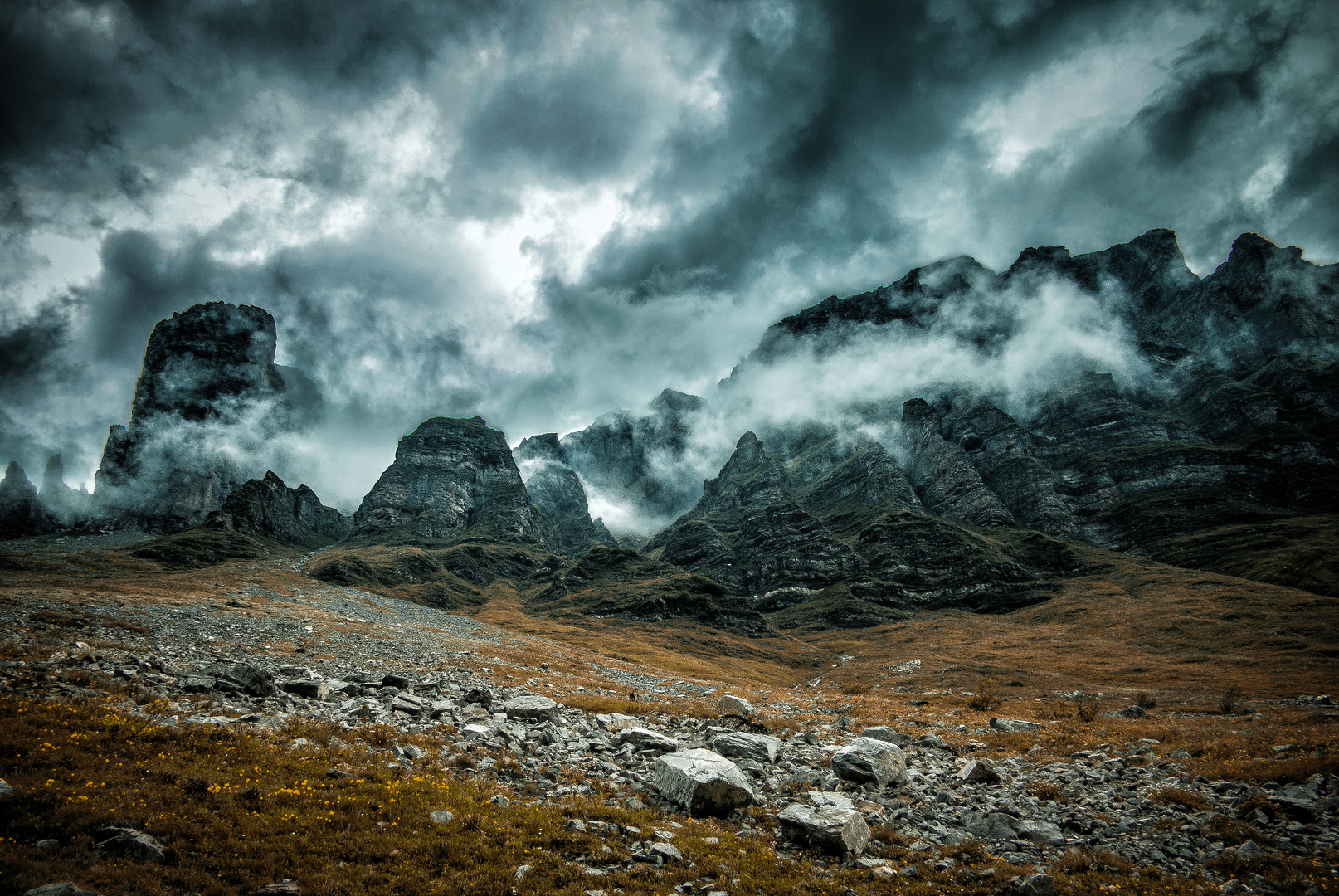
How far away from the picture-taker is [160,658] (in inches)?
909

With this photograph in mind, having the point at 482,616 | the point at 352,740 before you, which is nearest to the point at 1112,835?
the point at 352,740

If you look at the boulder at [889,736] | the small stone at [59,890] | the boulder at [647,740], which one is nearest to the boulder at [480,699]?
the boulder at [647,740]

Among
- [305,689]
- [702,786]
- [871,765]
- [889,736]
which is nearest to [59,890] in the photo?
[702,786]

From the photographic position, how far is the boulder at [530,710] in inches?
899

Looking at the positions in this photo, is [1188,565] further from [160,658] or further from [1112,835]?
[160,658]

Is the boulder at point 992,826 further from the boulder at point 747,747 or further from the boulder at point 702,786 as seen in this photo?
the boulder at point 747,747

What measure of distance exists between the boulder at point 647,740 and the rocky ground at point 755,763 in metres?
0.08

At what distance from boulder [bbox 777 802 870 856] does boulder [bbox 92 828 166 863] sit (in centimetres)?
1359

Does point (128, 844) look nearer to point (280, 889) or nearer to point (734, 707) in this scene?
point (280, 889)

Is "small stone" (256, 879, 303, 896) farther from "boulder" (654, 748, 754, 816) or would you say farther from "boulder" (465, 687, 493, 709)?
"boulder" (465, 687, 493, 709)

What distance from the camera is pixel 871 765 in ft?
61.7

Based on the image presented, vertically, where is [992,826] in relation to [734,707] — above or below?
above

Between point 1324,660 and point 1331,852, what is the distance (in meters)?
102

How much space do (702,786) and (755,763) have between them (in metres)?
5.39
